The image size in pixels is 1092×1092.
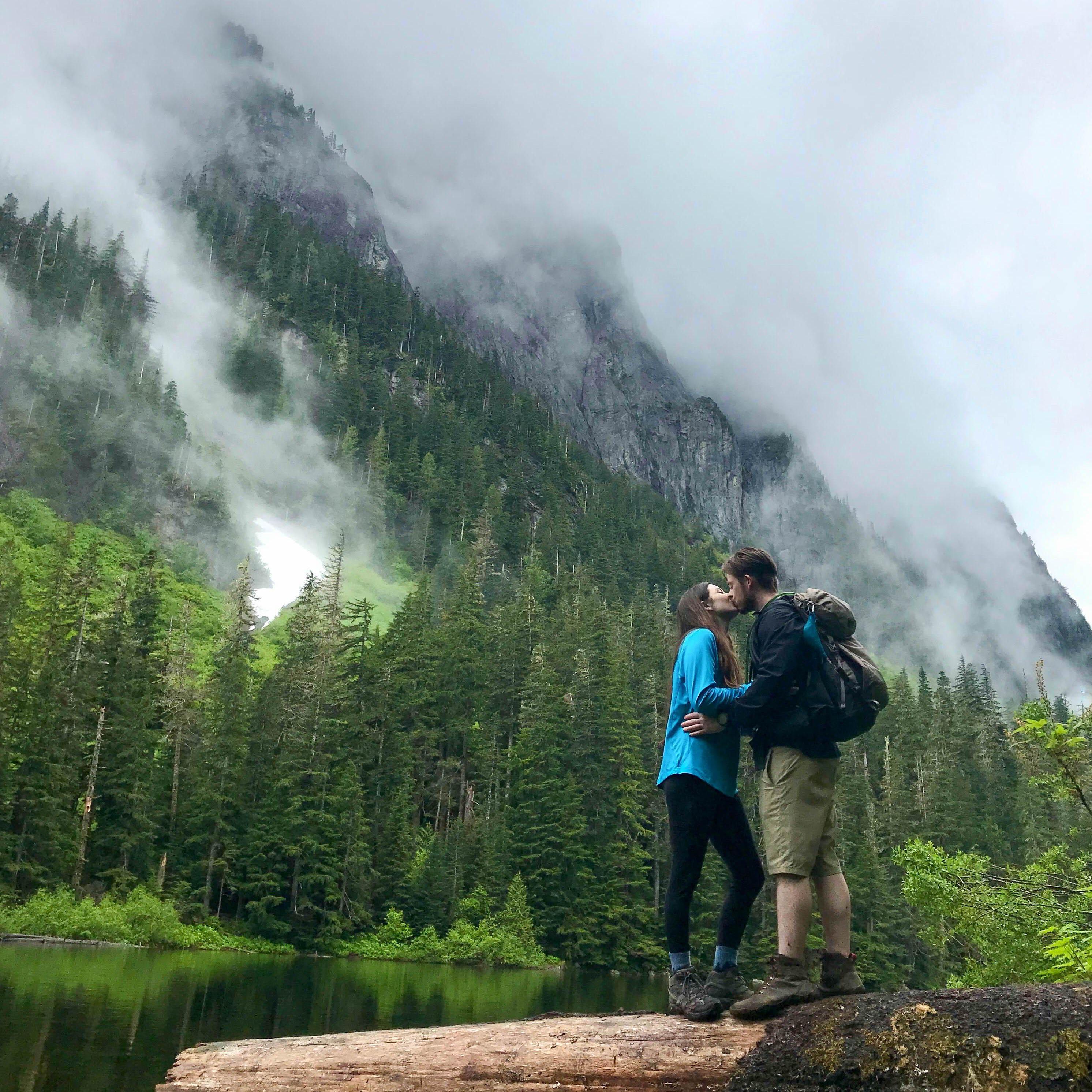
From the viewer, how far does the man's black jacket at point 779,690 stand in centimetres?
464

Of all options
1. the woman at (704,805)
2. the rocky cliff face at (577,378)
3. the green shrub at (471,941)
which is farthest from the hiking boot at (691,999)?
the rocky cliff face at (577,378)

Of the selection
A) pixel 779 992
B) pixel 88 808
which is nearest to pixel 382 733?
pixel 88 808

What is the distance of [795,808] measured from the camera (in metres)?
4.70

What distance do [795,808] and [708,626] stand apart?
118 centimetres

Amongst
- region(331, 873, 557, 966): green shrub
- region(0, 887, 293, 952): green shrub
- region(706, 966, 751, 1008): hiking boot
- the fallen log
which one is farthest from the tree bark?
region(706, 966, 751, 1008): hiking boot

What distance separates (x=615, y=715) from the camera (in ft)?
176

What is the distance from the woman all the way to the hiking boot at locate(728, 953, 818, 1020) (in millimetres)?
381

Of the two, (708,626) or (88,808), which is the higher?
(708,626)

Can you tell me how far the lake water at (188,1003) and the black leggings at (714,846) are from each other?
109 cm

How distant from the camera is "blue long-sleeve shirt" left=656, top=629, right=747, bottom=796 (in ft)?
16.1

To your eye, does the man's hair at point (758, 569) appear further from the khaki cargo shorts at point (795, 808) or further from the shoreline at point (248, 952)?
the shoreline at point (248, 952)

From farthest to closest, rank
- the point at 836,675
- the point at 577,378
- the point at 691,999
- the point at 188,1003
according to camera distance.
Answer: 1. the point at 577,378
2. the point at 188,1003
3. the point at 836,675
4. the point at 691,999

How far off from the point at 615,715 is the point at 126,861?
2764cm

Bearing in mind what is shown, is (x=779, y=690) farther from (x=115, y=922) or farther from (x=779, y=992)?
(x=115, y=922)
